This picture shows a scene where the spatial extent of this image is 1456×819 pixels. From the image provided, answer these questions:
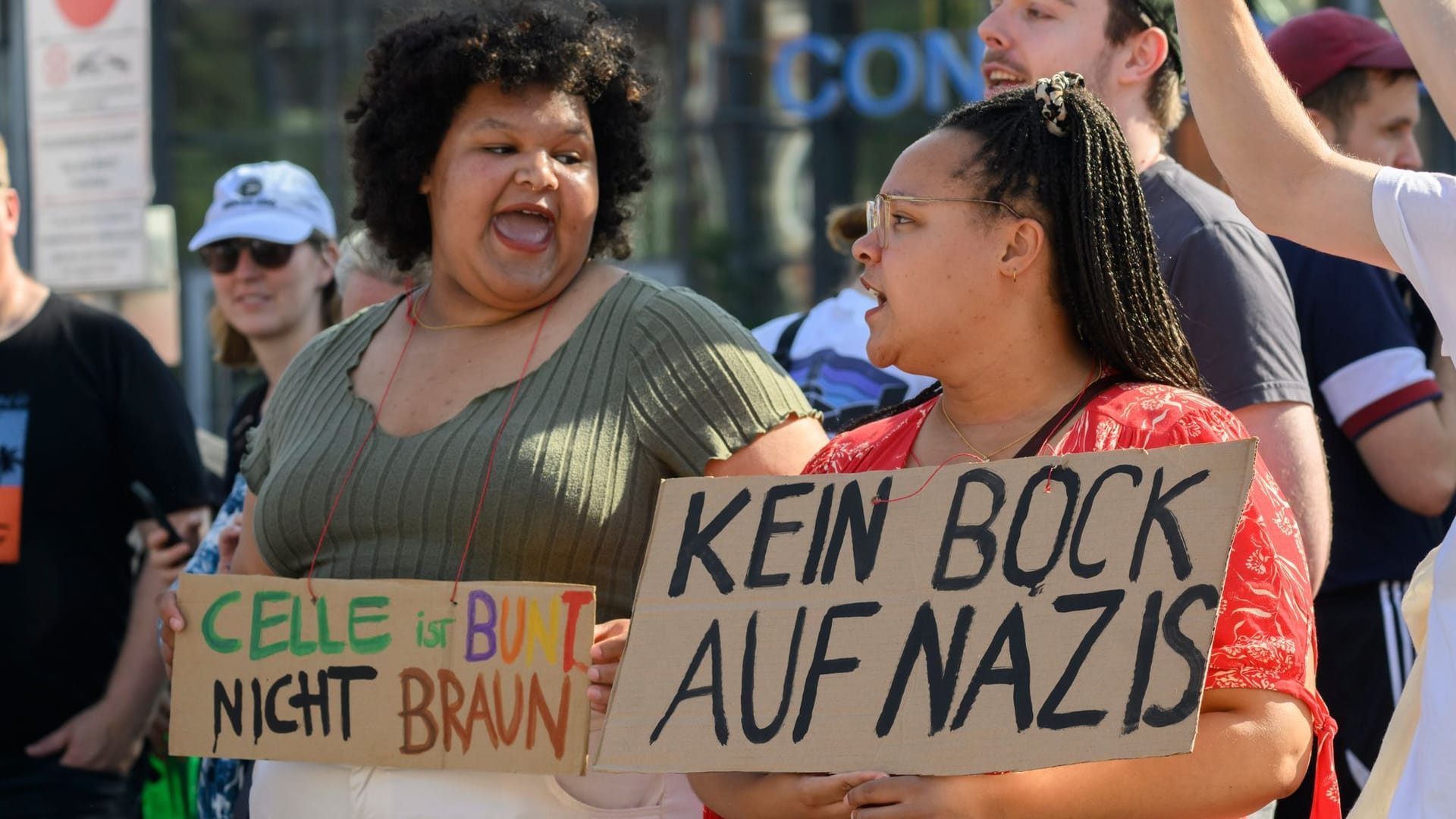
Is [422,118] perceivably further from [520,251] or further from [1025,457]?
[1025,457]

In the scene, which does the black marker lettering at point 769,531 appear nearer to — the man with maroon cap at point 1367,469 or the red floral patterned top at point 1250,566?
the red floral patterned top at point 1250,566

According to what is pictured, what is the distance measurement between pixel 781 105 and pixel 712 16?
1063 mm

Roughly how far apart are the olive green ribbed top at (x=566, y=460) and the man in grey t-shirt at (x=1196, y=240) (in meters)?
0.64

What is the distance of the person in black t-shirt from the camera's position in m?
3.96

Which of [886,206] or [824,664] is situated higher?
[886,206]

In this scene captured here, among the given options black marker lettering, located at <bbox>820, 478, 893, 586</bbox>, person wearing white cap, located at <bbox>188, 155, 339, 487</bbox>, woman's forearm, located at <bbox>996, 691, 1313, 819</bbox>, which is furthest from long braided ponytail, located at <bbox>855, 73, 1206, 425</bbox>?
person wearing white cap, located at <bbox>188, 155, 339, 487</bbox>

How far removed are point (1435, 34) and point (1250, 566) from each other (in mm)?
619

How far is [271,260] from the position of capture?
16.1ft

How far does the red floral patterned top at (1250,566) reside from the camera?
6.68ft

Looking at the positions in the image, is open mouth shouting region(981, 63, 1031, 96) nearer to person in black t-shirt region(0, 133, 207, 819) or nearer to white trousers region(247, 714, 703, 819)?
white trousers region(247, 714, 703, 819)

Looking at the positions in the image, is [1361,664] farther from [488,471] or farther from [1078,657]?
[488,471]

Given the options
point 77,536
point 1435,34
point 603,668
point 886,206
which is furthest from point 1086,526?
point 77,536

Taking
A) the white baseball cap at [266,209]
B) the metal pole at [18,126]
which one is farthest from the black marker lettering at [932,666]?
the metal pole at [18,126]

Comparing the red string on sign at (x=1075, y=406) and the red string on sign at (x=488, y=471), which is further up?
the red string on sign at (x=1075, y=406)
